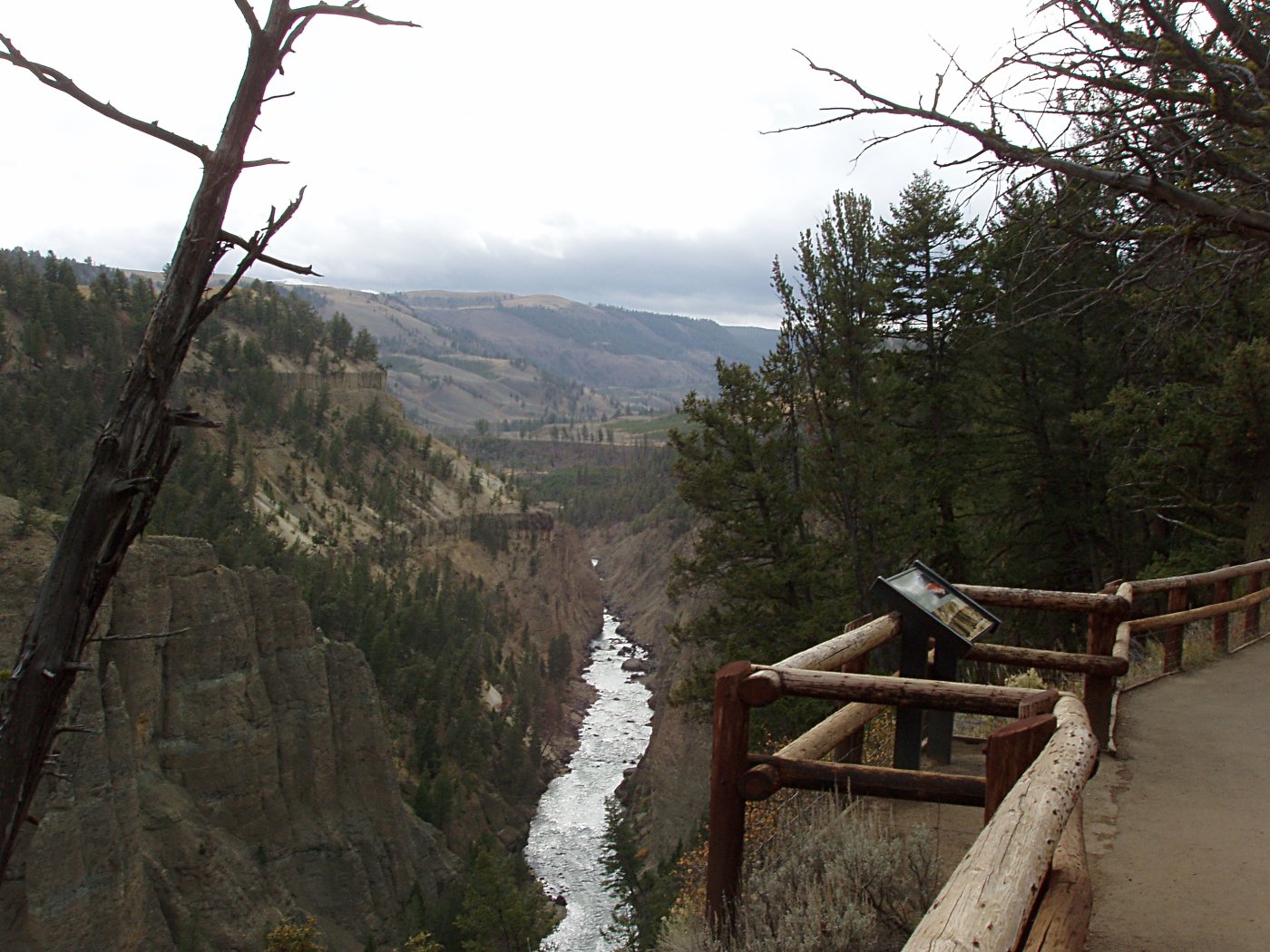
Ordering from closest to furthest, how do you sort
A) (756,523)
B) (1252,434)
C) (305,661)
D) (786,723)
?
(1252,434) < (786,723) < (756,523) < (305,661)

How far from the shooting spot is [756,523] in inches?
814

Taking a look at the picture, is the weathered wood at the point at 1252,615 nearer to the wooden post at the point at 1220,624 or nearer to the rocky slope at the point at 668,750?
the wooden post at the point at 1220,624

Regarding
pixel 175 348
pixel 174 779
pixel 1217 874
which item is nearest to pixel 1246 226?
pixel 1217 874

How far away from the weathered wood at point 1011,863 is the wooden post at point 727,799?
1.04 m

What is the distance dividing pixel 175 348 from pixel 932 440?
64.4 feet

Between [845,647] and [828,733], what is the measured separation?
422 millimetres

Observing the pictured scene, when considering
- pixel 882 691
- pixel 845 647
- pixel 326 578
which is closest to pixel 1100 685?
pixel 845 647

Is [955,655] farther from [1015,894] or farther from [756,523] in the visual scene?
[756,523]

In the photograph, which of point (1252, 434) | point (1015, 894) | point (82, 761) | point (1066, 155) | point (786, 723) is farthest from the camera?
point (82, 761)

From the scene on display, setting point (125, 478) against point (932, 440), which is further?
point (932, 440)

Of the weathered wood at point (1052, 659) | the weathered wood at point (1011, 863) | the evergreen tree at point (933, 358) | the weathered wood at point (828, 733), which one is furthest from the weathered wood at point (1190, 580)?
the evergreen tree at point (933, 358)

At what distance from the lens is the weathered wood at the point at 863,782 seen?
3.56 metres

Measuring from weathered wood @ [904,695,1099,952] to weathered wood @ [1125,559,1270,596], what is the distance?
5528 millimetres

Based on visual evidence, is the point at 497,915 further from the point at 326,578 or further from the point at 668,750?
the point at 326,578
